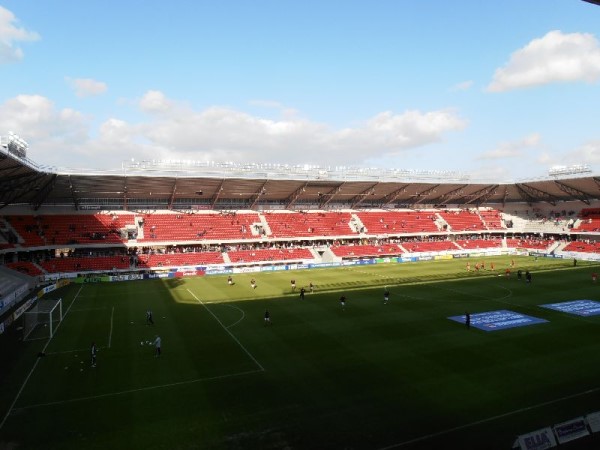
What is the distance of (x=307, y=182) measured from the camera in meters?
66.5

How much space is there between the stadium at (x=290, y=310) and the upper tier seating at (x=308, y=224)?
46 cm

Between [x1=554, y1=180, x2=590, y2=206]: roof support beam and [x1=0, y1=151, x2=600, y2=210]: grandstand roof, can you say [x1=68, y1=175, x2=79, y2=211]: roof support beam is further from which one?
[x1=554, y1=180, x2=590, y2=206]: roof support beam

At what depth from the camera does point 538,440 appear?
13.2 m

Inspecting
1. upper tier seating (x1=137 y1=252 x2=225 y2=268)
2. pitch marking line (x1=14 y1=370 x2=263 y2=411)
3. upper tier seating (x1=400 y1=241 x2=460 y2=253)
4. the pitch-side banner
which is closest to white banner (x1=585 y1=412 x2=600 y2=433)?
the pitch-side banner

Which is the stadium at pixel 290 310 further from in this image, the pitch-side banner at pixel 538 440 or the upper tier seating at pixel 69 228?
the upper tier seating at pixel 69 228

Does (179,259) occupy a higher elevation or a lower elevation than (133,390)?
higher

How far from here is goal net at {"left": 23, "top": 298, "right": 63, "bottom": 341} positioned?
27.6m

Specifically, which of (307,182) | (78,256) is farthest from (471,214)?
(78,256)

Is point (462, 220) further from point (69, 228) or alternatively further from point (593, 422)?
point (593, 422)

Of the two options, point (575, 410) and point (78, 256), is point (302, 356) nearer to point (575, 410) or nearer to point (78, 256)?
point (575, 410)

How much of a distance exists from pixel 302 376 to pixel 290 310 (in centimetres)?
1392

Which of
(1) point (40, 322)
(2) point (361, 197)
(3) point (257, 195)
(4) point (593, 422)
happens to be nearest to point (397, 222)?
(2) point (361, 197)

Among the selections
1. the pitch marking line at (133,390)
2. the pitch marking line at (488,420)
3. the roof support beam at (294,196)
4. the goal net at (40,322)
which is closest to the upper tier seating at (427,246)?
the roof support beam at (294,196)

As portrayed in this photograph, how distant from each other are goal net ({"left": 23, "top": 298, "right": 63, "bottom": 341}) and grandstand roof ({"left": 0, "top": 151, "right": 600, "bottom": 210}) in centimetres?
1471
